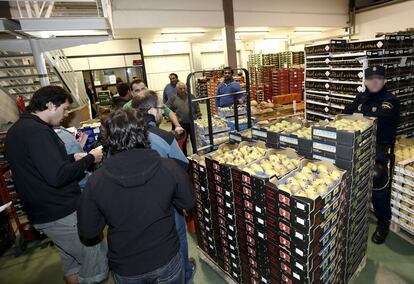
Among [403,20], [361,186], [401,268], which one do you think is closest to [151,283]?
[361,186]

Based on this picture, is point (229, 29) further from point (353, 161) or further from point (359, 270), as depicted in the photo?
point (359, 270)

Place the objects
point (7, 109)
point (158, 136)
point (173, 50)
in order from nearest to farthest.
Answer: point (158, 136), point (7, 109), point (173, 50)

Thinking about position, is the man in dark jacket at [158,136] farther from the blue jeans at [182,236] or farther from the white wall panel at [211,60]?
the white wall panel at [211,60]

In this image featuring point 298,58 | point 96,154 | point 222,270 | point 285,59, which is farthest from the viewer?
point 298,58

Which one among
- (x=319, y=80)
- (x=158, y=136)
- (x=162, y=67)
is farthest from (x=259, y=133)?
(x=162, y=67)

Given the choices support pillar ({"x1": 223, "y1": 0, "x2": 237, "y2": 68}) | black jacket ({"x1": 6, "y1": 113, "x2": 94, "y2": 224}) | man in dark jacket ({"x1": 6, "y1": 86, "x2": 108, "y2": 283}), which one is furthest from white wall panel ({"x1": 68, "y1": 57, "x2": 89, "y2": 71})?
black jacket ({"x1": 6, "y1": 113, "x2": 94, "y2": 224})

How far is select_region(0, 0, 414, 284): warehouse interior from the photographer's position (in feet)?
10.1

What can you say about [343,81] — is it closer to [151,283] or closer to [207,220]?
[207,220]

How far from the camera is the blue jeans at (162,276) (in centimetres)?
149

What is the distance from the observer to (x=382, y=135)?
2.87m

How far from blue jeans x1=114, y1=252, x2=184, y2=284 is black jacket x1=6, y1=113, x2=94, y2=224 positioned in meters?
0.83

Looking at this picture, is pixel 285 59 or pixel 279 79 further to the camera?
pixel 285 59

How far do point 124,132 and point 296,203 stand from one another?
1.13 meters

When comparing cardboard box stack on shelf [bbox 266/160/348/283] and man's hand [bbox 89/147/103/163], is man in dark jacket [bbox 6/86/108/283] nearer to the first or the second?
man's hand [bbox 89/147/103/163]
